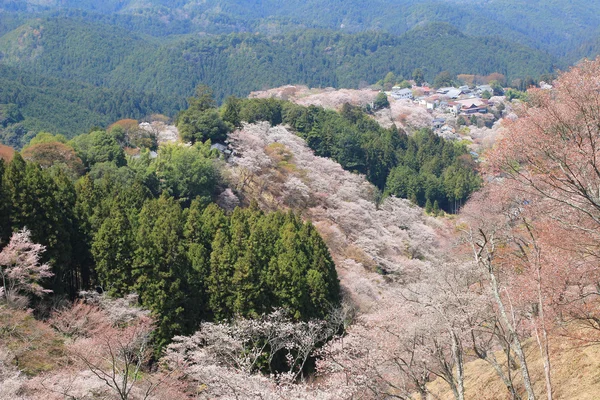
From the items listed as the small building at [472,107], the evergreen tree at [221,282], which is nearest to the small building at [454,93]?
the small building at [472,107]

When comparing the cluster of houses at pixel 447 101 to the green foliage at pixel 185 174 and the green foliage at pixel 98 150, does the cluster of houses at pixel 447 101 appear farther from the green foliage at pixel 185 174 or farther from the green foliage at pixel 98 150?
the green foliage at pixel 98 150

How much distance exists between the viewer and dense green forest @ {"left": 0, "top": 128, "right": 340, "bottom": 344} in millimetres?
19578

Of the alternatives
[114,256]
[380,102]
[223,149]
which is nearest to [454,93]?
[380,102]

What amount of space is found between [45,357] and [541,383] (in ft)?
41.5

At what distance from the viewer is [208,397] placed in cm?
1623

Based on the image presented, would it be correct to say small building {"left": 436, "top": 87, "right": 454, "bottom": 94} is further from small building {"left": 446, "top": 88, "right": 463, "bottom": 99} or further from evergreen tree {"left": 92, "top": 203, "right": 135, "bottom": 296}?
evergreen tree {"left": 92, "top": 203, "right": 135, "bottom": 296}

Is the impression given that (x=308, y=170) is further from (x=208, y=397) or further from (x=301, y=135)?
(x=208, y=397)

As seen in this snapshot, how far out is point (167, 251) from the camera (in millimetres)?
20391

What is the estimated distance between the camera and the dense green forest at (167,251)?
19578 millimetres

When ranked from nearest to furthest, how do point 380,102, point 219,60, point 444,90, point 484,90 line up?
point 380,102 < point 484,90 < point 444,90 < point 219,60

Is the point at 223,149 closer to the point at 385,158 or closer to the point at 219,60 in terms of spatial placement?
the point at 385,158

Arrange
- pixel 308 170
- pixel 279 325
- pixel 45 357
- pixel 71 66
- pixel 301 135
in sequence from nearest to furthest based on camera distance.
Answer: pixel 45 357, pixel 279 325, pixel 308 170, pixel 301 135, pixel 71 66

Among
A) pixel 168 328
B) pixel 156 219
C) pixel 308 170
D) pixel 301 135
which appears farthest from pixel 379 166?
pixel 168 328

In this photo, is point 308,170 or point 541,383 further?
point 308,170
